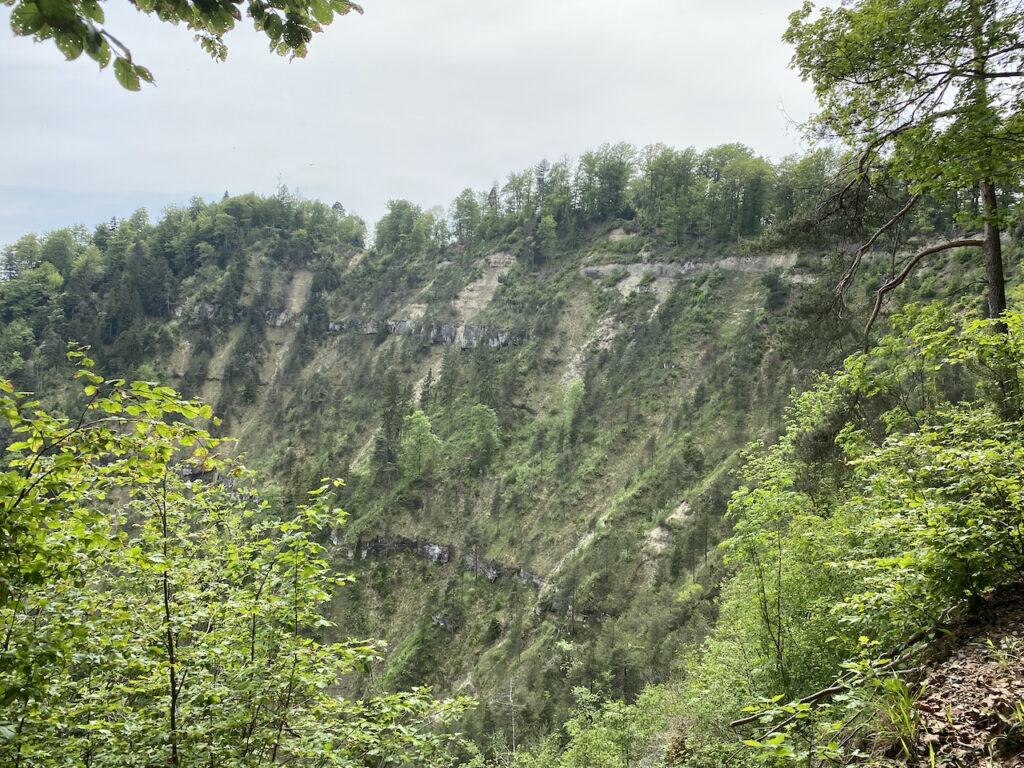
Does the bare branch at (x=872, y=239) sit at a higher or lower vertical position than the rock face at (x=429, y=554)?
higher

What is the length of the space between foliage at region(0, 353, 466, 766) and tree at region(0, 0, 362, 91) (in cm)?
157

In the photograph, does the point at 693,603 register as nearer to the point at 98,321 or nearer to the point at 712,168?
the point at 712,168

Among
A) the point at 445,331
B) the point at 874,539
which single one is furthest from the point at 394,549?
the point at 874,539

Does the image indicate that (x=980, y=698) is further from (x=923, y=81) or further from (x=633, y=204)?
(x=633, y=204)

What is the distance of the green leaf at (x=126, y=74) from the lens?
2227 mm

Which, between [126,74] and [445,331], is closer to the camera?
[126,74]

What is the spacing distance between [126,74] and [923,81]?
7451 mm

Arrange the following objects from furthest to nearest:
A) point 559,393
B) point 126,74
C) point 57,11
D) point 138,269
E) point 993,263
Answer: point 138,269, point 559,393, point 993,263, point 126,74, point 57,11

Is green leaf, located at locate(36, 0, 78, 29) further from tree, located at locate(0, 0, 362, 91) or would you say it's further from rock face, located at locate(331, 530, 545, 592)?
rock face, located at locate(331, 530, 545, 592)

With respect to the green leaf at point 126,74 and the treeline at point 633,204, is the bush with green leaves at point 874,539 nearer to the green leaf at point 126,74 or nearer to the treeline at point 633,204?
the green leaf at point 126,74

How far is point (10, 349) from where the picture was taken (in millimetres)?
74688

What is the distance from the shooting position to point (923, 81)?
228 inches

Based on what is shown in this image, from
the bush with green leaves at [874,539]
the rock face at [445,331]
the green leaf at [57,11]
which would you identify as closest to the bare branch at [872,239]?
the bush with green leaves at [874,539]

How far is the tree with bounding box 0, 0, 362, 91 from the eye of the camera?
1931mm
